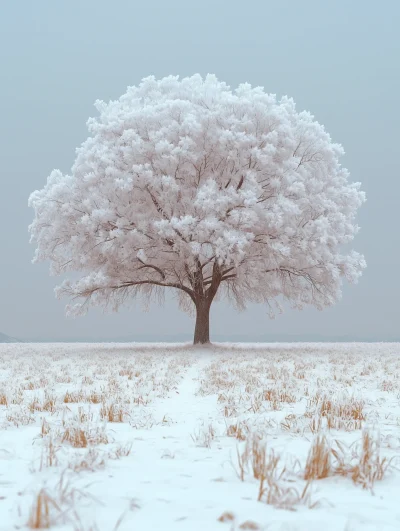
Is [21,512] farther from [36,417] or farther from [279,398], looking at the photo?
[279,398]

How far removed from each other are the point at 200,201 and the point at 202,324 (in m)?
7.48

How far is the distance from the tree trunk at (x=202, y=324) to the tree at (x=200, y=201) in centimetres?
6

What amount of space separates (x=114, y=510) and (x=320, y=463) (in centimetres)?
140


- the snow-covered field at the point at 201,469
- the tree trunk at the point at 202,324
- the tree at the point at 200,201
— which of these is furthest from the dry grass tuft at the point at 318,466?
the tree trunk at the point at 202,324

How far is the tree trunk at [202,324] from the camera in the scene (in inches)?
990

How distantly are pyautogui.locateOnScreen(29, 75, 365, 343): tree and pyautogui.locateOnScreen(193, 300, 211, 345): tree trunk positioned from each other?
56 mm

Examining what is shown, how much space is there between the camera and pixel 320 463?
314cm

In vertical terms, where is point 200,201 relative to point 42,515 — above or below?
above

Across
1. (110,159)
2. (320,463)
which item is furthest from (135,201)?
(320,463)

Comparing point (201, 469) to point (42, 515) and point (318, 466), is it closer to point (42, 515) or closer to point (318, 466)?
point (318, 466)

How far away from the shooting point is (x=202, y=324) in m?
25.3

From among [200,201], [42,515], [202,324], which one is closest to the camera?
[42,515]

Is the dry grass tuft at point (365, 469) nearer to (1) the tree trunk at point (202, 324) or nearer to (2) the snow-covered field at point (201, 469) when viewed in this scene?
(2) the snow-covered field at point (201, 469)

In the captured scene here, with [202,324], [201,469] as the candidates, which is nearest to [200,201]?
[202,324]
